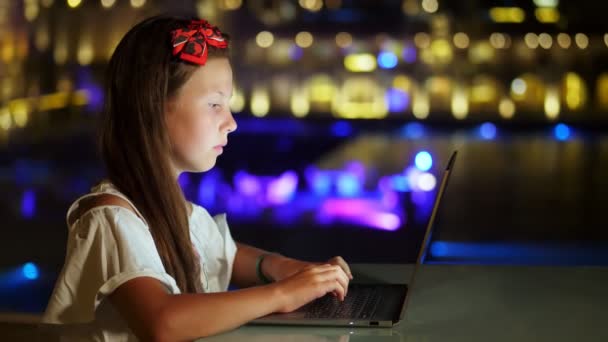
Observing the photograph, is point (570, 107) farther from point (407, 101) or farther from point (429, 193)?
point (429, 193)

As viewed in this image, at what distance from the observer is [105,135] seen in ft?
3.91

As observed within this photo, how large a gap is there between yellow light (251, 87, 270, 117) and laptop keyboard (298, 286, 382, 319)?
1419 cm

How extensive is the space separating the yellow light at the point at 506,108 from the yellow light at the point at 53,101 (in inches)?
244

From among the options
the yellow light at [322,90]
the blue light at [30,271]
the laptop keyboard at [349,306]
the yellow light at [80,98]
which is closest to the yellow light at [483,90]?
the yellow light at [322,90]

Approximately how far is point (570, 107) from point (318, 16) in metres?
4.00

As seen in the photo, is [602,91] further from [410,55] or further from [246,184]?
[246,184]

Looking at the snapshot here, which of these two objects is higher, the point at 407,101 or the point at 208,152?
the point at 208,152

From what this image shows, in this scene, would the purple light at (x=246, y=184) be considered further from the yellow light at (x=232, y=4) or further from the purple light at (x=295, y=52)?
the yellow light at (x=232, y=4)

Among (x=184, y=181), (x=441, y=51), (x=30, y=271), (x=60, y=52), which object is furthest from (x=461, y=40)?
(x=30, y=271)

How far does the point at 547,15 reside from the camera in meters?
16.0

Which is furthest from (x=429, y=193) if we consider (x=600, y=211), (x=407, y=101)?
(x=407, y=101)

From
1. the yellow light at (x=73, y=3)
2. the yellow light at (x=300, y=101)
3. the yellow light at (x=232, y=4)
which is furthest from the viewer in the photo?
the yellow light at (x=73, y=3)

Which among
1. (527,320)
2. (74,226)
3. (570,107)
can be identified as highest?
(74,226)

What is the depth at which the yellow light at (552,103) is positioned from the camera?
608 inches
